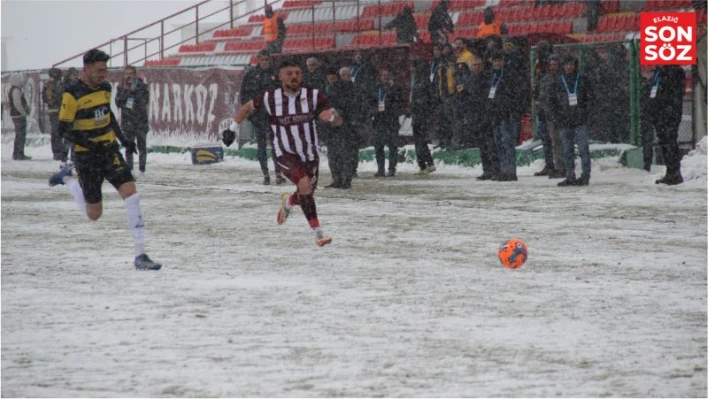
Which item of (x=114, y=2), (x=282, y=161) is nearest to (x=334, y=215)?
(x=282, y=161)

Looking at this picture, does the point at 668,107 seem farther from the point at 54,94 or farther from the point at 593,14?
the point at 54,94

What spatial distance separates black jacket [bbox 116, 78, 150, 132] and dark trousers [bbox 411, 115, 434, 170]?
480 cm

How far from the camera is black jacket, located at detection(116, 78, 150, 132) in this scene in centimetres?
2147

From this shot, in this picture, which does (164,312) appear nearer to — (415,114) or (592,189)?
(592,189)

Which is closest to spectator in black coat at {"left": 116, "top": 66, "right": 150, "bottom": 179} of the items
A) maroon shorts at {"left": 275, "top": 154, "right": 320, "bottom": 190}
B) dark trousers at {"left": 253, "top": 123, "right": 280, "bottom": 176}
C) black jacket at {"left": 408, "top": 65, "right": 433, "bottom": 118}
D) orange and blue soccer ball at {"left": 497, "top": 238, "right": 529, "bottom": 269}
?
dark trousers at {"left": 253, "top": 123, "right": 280, "bottom": 176}

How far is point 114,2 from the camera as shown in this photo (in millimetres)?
67312

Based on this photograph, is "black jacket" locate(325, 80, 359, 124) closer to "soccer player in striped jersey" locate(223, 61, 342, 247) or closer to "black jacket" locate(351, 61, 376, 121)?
"black jacket" locate(351, 61, 376, 121)

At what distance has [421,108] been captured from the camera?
21344 millimetres

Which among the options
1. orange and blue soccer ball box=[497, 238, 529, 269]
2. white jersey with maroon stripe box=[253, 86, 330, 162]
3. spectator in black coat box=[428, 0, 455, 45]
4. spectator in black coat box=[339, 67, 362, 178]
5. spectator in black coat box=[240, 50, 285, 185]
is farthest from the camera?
spectator in black coat box=[428, 0, 455, 45]

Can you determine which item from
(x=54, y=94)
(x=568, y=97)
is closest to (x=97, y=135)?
(x=568, y=97)

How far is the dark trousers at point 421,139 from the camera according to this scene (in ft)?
69.8

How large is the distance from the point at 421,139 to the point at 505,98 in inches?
105

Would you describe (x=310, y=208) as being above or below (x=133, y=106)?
below

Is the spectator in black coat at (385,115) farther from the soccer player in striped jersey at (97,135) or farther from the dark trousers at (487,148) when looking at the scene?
the soccer player in striped jersey at (97,135)
